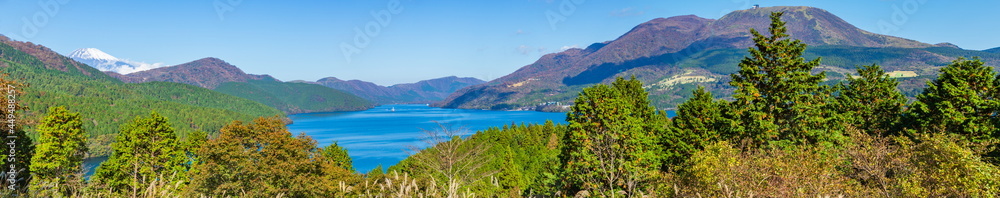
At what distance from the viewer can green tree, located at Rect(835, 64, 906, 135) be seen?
109 ft

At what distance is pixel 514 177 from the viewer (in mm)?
49062

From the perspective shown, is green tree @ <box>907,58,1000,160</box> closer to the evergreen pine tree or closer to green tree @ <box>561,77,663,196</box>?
the evergreen pine tree

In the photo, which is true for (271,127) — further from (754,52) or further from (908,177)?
(908,177)

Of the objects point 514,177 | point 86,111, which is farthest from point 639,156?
point 86,111

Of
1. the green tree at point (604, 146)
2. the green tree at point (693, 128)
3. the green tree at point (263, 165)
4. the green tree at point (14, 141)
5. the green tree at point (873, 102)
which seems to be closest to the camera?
the green tree at point (14, 141)

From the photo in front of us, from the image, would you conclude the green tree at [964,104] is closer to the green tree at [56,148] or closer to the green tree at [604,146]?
the green tree at [604,146]

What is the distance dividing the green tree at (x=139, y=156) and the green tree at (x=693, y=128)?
3374cm

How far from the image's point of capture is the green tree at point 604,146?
1190 inches

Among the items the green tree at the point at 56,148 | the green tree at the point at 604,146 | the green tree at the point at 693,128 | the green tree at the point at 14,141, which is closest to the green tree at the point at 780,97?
the green tree at the point at 693,128

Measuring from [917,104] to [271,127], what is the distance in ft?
126

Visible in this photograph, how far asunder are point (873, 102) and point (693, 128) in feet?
37.9

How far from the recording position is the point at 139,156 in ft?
121

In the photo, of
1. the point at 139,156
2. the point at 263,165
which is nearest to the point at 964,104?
the point at 263,165

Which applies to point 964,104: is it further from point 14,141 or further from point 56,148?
point 56,148
